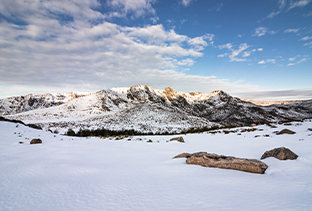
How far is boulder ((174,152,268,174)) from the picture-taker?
15.5 feet

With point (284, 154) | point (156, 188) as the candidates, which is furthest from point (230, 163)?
point (156, 188)

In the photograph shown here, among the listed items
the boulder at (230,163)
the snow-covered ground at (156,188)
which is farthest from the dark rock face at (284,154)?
the boulder at (230,163)

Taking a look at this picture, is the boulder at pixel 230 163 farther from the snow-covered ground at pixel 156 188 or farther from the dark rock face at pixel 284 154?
the dark rock face at pixel 284 154

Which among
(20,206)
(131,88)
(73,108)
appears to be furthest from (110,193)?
(131,88)

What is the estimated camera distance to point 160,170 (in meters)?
5.20

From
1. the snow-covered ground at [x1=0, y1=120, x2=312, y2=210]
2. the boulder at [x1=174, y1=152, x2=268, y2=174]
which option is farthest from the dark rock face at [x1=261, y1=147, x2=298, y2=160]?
the boulder at [x1=174, y1=152, x2=268, y2=174]

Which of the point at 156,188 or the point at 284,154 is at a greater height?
the point at 284,154

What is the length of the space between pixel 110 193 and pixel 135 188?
1.97 feet

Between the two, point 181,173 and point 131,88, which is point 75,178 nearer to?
point 181,173

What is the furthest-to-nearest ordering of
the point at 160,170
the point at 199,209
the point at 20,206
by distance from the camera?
the point at 160,170 < the point at 20,206 < the point at 199,209

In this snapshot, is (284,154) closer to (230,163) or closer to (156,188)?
(230,163)

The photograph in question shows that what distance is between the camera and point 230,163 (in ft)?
16.8

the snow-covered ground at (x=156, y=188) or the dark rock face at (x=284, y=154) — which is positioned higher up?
the dark rock face at (x=284, y=154)

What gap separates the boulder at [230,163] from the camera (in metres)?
4.73
